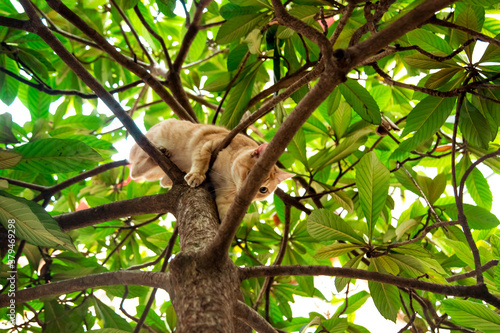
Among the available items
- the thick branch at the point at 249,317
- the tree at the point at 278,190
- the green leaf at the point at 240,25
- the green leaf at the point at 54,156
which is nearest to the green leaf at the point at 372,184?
the tree at the point at 278,190

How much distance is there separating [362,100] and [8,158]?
1.16m

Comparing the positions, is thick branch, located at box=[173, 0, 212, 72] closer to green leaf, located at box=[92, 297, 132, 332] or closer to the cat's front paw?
the cat's front paw

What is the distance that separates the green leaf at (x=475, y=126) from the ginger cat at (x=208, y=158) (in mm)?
738

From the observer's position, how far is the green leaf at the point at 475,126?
48.1 inches

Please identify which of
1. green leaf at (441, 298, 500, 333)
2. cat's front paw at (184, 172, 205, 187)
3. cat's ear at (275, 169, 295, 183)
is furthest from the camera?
cat's ear at (275, 169, 295, 183)

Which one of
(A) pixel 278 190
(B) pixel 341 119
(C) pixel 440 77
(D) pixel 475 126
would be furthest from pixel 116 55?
(D) pixel 475 126

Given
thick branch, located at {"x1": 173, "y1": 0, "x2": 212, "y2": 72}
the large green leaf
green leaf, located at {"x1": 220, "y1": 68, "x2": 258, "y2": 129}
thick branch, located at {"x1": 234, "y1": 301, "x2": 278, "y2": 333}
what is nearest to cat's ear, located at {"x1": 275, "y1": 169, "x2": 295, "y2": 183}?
green leaf, located at {"x1": 220, "y1": 68, "x2": 258, "y2": 129}

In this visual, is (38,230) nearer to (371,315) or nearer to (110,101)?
(110,101)

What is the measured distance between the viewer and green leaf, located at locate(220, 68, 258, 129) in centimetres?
157

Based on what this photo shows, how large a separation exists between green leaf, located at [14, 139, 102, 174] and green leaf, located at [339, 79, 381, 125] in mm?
916

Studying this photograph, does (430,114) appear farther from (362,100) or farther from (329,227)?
(329,227)

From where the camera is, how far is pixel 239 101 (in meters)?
1.58

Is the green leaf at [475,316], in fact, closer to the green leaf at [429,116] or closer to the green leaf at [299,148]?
the green leaf at [429,116]

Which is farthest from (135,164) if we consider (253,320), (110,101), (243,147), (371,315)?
(371,315)
